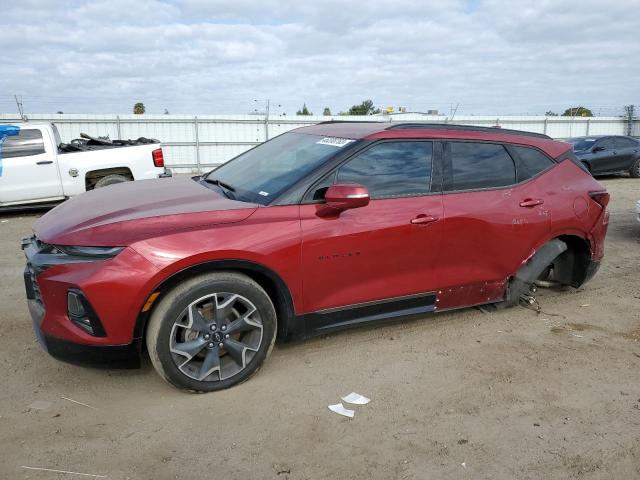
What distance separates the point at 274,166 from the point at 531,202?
7.01 feet

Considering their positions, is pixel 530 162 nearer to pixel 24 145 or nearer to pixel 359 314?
pixel 359 314

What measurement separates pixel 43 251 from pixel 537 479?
3.04m

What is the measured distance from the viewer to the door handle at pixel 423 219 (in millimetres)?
3840

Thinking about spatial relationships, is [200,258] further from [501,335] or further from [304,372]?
[501,335]

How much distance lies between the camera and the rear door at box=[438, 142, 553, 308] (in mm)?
4070

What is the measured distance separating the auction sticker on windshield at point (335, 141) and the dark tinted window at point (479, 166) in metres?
0.87

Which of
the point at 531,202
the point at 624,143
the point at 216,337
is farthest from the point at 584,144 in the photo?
the point at 216,337

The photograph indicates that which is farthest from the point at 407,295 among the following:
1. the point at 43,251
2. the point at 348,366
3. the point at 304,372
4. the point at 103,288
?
the point at 43,251

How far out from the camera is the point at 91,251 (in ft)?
10.2

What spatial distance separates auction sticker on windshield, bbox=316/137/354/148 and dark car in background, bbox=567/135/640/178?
1376cm

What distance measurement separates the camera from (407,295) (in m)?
3.96

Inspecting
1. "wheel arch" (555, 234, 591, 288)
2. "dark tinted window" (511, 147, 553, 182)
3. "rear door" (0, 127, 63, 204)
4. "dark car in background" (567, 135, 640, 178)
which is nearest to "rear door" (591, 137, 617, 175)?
"dark car in background" (567, 135, 640, 178)

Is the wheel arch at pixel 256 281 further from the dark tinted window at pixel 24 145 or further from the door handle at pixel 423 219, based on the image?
the dark tinted window at pixel 24 145

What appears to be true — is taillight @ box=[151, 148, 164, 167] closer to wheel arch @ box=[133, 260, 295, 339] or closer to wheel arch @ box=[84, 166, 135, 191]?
wheel arch @ box=[84, 166, 135, 191]
